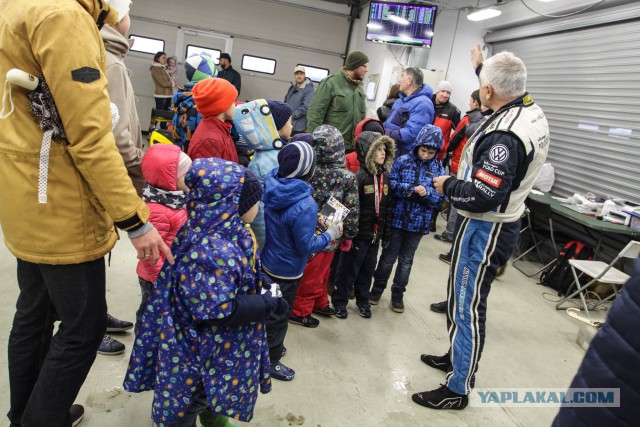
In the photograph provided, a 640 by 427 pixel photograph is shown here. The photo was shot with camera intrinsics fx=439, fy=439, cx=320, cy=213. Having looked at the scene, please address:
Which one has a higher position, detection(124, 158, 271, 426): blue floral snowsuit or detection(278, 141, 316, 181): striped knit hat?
detection(278, 141, 316, 181): striped knit hat

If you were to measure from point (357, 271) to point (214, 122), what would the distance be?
157 centimetres

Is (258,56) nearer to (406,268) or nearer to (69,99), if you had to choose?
(406,268)

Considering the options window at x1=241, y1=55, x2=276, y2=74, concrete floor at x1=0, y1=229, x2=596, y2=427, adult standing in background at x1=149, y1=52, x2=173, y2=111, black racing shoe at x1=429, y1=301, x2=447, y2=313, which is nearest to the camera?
concrete floor at x1=0, y1=229, x2=596, y2=427

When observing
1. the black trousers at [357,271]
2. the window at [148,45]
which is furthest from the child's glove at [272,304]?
the window at [148,45]

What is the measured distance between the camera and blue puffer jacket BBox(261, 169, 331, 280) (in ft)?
7.93

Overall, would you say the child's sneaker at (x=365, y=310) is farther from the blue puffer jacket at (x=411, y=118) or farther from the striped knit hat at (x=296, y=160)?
the blue puffer jacket at (x=411, y=118)

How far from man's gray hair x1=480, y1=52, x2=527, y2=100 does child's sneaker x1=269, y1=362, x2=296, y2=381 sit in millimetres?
1982

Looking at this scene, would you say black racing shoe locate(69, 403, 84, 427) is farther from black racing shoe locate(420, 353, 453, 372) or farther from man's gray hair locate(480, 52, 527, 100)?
man's gray hair locate(480, 52, 527, 100)

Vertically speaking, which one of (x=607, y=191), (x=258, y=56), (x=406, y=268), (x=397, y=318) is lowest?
(x=397, y=318)

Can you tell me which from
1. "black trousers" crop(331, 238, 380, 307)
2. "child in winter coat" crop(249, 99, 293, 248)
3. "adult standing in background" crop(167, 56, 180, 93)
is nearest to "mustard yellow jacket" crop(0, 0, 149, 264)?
"child in winter coat" crop(249, 99, 293, 248)

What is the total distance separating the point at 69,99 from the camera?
1322 mm

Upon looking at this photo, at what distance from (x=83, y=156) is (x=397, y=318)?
2888mm

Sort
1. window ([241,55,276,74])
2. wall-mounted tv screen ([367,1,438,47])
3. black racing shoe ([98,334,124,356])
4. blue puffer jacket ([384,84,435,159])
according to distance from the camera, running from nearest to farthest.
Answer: black racing shoe ([98,334,124,356]) < blue puffer jacket ([384,84,435,159]) < wall-mounted tv screen ([367,1,438,47]) < window ([241,55,276,74])

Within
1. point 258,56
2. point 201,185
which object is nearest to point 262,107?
point 201,185
